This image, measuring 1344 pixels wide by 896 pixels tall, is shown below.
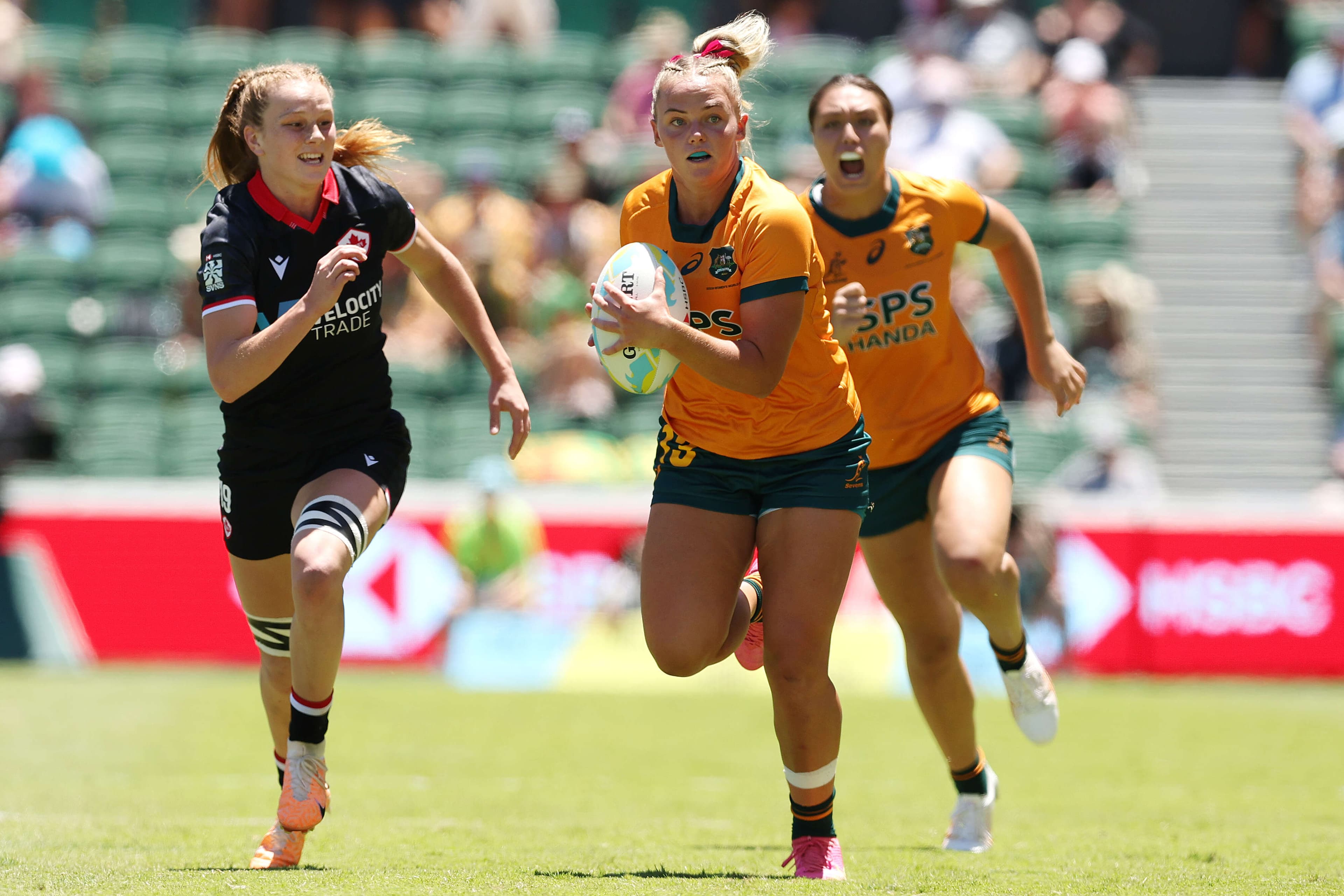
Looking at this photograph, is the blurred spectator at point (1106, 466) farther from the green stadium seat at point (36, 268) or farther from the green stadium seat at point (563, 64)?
the green stadium seat at point (36, 268)

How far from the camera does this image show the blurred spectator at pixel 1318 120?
1686 centimetres

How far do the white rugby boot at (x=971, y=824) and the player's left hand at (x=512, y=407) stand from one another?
2.24 m

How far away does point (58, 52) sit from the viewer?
60.2 feet

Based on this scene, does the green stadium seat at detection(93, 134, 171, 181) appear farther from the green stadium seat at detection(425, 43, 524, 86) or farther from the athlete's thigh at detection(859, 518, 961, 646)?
the athlete's thigh at detection(859, 518, 961, 646)

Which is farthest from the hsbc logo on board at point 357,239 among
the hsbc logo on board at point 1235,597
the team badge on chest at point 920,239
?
the hsbc logo on board at point 1235,597

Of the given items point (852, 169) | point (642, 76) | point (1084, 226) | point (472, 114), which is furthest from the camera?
point (472, 114)

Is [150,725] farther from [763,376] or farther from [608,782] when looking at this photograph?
[763,376]

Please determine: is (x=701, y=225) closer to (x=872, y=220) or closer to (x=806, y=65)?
(x=872, y=220)

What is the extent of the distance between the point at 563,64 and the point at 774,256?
13446 mm

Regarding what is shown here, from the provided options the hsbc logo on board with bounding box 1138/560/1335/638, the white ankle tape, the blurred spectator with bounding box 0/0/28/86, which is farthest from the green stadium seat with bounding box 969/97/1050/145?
the white ankle tape

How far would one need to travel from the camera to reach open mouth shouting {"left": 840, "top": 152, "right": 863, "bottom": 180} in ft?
20.7

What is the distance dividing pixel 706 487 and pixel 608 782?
140 inches

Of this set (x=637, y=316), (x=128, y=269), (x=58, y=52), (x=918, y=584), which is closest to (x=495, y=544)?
(x=128, y=269)

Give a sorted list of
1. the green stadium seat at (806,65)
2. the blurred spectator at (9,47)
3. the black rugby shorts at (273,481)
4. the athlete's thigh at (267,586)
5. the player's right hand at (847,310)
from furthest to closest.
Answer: the blurred spectator at (9,47) → the green stadium seat at (806,65) → the player's right hand at (847,310) → the athlete's thigh at (267,586) → the black rugby shorts at (273,481)
